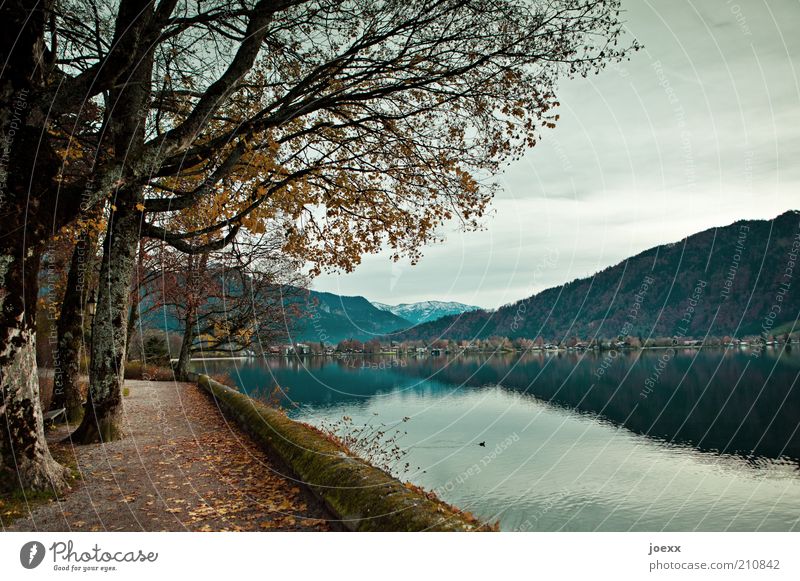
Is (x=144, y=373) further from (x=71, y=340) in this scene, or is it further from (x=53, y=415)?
(x=53, y=415)

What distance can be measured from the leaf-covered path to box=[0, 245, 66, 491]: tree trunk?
22.5 inches

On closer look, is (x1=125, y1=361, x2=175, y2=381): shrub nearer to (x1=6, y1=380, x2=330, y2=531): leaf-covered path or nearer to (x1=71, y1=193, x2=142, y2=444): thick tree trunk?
(x1=6, y1=380, x2=330, y2=531): leaf-covered path

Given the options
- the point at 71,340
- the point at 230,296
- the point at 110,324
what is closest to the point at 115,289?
the point at 110,324

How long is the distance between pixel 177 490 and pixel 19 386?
254 centimetres

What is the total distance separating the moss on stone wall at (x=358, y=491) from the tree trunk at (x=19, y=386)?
3469 millimetres

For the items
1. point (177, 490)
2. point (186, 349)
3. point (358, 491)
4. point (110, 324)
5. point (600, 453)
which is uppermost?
point (110, 324)

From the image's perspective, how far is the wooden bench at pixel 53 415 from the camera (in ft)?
37.4

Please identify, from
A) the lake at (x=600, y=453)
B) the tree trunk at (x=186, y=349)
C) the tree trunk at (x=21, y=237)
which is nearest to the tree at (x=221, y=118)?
the tree trunk at (x=21, y=237)

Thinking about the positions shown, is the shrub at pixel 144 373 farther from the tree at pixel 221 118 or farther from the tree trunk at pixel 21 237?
the tree trunk at pixel 21 237

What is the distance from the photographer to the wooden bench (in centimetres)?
1141

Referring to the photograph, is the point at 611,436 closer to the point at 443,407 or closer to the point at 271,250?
the point at 443,407

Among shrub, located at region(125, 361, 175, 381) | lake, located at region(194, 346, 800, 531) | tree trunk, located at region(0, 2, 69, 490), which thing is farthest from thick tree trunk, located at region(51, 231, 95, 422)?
shrub, located at region(125, 361, 175, 381)

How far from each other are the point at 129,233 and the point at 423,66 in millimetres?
6793

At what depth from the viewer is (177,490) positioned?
7.47 m
